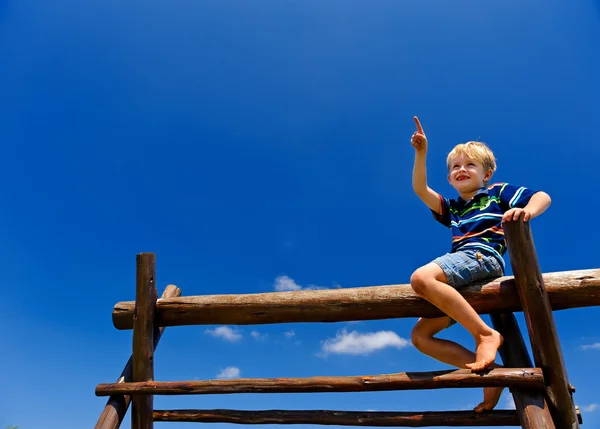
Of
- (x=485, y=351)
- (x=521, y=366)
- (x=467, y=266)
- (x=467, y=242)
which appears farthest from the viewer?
(x=467, y=242)

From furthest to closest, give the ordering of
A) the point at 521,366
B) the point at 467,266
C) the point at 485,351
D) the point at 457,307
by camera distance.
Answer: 1. the point at 467,266
2. the point at 521,366
3. the point at 457,307
4. the point at 485,351

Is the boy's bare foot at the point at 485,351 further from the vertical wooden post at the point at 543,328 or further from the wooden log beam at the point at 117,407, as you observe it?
the wooden log beam at the point at 117,407

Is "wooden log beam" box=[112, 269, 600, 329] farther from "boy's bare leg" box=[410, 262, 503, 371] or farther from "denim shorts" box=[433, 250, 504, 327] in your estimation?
"boy's bare leg" box=[410, 262, 503, 371]

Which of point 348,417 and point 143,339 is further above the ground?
point 143,339

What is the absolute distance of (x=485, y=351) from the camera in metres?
2.71

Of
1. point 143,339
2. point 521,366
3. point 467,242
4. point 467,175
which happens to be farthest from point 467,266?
point 143,339

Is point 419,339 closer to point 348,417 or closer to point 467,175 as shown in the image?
point 348,417

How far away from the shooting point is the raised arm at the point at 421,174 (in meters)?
3.53

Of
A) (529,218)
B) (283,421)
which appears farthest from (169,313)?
(529,218)

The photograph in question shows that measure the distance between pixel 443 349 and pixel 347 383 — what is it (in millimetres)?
741

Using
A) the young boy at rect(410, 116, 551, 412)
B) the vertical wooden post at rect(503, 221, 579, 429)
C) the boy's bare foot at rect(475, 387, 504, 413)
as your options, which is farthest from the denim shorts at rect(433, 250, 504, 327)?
the boy's bare foot at rect(475, 387, 504, 413)

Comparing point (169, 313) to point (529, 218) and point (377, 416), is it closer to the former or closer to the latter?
point (377, 416)

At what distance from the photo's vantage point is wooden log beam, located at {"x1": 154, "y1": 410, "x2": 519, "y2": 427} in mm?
2971

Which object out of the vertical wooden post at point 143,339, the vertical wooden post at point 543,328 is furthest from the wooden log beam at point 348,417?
the vertical wooden post at point 543,328
